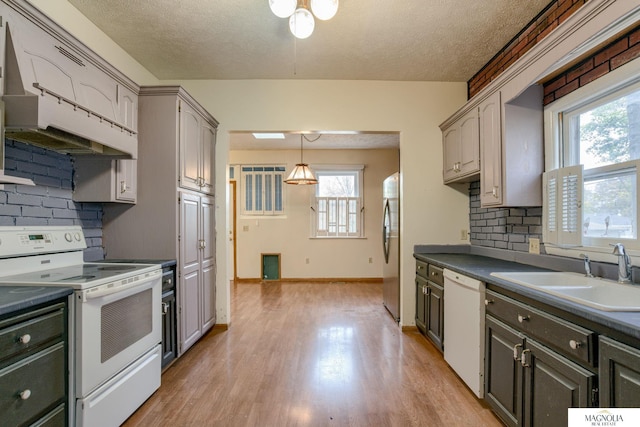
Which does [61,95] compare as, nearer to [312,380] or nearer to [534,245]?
[312,380]

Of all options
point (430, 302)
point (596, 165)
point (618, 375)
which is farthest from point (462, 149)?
point (618, 375)

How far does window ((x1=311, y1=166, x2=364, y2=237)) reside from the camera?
239 inches

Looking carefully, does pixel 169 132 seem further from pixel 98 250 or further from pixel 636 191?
pixel 636 191

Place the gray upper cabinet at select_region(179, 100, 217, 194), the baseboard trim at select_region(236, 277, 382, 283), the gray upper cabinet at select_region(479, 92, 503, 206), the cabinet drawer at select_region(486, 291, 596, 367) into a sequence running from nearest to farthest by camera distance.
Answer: the cabinet drawer at select_region(486, 291, 596, 367), the gray upper cabinet at select_region(479, 92, 503, 206), the gray upper cabinet at select_region(179, 100, 217, 194), the baseboard trim at select_region(236, 277, 382, 283)

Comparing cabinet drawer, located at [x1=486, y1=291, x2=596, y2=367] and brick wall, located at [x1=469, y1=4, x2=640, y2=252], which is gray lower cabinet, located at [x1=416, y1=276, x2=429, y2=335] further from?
cabinet drawer, located at [x1=486, y1=291, x2=596, y2=367]

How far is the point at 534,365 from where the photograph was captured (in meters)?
1.48

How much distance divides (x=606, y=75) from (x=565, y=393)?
1746 millimetres

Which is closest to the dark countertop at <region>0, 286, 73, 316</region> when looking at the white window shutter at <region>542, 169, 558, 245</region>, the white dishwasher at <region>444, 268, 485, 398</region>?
the white dishwasher at <region>444, 268, 485, 398</region>

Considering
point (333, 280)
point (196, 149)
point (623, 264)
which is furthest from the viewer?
point (333, 280)

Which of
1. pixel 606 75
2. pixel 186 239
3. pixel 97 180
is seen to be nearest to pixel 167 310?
pixel 186 239

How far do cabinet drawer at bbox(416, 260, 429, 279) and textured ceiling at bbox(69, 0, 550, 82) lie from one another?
6.49 ft

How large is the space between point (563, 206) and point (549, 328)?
97 centimetres

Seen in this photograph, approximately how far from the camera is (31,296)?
1325 mm

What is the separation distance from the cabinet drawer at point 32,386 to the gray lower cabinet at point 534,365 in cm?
221
